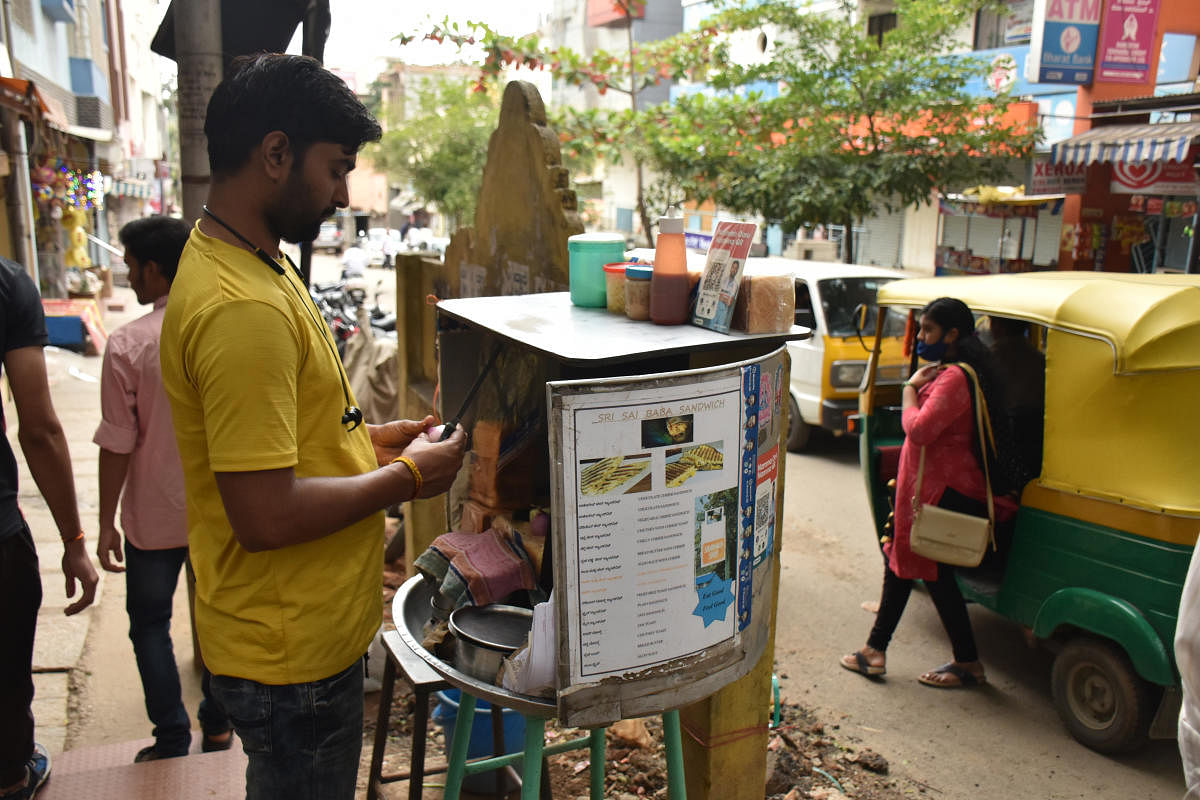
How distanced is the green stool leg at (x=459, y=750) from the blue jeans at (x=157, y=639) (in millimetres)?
1312

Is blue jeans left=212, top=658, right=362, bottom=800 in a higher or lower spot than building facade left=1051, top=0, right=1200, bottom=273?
lower

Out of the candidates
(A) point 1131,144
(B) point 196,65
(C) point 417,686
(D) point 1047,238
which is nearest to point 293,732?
(C) point 417,686

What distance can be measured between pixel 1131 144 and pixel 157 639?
408 inches

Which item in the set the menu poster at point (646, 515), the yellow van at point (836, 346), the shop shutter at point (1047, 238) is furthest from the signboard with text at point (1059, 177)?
the menu poster at point (646, 515)

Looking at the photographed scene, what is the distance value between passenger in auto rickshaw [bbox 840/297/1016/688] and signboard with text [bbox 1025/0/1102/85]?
836 centimetres

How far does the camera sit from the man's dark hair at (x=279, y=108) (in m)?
1.67

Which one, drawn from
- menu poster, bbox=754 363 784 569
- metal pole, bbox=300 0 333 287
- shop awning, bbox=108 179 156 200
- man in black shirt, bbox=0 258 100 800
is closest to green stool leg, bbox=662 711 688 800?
menu poster, bbox=754 363 784 569

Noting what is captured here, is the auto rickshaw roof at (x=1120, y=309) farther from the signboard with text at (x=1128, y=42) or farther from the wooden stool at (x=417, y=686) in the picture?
the signboard with text at (x=1128, y=42)

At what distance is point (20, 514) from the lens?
2729 mm

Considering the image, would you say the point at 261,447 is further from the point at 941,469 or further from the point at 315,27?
the point at 941,469

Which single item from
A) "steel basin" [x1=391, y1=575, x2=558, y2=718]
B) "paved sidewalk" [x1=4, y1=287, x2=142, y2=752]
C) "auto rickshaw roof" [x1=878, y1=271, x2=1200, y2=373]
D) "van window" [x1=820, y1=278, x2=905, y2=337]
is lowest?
"paved sidewalk" [x1=4, y1=287, x2=142, y2=752]

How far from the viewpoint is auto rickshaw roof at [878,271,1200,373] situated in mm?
3568

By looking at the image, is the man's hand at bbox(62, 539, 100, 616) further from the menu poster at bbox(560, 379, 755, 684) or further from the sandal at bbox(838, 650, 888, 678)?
the sandal at bbox(838, 650, 888, 678)

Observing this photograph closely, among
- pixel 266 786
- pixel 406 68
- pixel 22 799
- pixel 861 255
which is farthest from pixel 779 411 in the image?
pixel 406 68
